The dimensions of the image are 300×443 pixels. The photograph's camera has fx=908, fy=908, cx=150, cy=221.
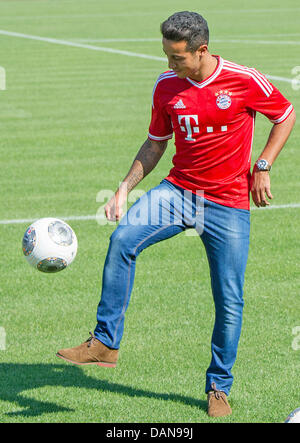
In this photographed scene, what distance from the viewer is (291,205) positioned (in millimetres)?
12828

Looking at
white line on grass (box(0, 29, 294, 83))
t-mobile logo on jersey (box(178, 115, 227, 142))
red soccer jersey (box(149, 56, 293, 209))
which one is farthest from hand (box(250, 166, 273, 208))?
white line on grass (box(0, 29, 294, 83))

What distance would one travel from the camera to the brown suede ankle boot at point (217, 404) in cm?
639

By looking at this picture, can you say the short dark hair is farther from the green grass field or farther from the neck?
the green grass field

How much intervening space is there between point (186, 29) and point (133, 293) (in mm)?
3836

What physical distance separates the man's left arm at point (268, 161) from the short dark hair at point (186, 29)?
848 mm

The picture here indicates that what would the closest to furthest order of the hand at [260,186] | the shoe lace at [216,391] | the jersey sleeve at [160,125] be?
the hand at [260,186]
the shoe lace at [216,391]
the jersey sleeve at [160,125]

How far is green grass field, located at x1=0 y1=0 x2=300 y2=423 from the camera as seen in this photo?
676cm

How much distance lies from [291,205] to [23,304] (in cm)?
519

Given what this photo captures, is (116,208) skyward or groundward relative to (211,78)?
groundward

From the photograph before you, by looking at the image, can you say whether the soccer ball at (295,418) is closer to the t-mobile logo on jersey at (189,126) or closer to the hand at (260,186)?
the hand at (260,186)

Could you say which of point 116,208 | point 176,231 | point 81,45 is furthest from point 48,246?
point 81,45

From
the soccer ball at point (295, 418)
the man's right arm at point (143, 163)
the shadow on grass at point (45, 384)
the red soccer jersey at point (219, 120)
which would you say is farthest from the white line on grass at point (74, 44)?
the soccer ball at point (295, 418)

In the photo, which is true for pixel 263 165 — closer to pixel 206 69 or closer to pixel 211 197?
pixel 211 197

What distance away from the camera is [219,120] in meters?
6.29
